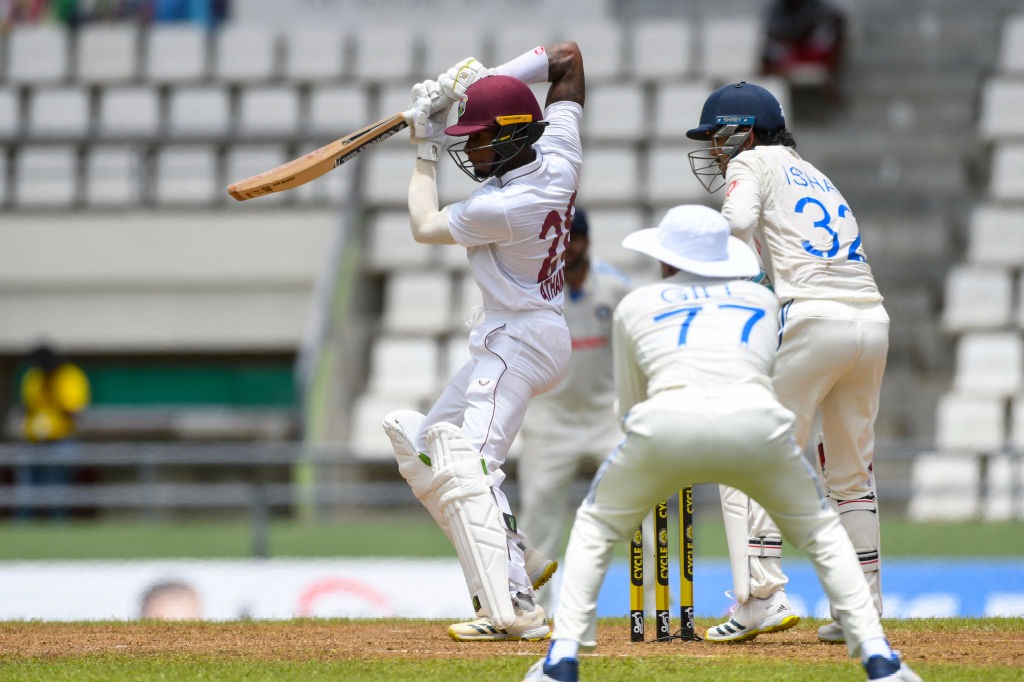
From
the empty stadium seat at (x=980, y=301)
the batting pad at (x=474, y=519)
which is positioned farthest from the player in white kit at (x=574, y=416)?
the empty stadium seat at (x=980, y=301)

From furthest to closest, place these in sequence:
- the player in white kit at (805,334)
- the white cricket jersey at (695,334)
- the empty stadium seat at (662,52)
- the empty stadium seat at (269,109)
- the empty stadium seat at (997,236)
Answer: the empty stadium seat at (662,52), the empty stadium seat at (269,109), the empty stadium seat at (997,236), the player in white kit at (805,334), the white cricket jersey at (695,334)

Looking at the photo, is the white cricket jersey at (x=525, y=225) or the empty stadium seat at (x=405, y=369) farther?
the empty stadium seat at (x=405, y=369)

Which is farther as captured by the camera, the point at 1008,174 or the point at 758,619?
the point at 1008,174

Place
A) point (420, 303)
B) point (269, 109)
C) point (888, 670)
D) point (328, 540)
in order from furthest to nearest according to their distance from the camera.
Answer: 1. point (269, 109)
2. point (420, 303)
3. point (328, 540)
4. point (888, 670)

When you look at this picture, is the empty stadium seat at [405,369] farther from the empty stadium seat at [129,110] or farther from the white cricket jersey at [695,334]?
the white cricket jersey at [695,334]

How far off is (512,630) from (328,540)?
20.4 feet

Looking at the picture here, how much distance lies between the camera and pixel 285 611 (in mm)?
10242

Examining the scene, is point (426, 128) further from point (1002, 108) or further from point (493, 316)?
point (1002, 108)

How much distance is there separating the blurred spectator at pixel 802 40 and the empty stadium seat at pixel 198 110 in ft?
21.1

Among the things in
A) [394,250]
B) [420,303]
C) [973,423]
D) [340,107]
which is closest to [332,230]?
[394,250]

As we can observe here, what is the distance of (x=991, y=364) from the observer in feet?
47.0

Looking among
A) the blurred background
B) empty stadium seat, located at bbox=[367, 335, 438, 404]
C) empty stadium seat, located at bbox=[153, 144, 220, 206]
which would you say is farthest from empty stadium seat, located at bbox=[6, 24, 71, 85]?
empty stadium seat, located at bbox=[367, 335, 438, 404]

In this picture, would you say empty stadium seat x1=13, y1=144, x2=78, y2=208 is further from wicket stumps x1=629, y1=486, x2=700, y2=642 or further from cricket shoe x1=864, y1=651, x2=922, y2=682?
cricket shoe x1=864, y1=651, x2=922, y2=682

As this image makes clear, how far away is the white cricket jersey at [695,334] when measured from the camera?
16.1 feet
